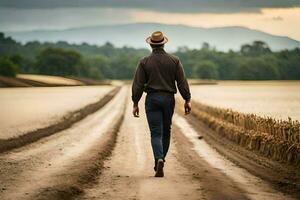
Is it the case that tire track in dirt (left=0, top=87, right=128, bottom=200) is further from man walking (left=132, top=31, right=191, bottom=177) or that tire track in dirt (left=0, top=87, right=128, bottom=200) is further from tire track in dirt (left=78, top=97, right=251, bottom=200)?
man walking (left=132, top=31, right=191, bottom=177)

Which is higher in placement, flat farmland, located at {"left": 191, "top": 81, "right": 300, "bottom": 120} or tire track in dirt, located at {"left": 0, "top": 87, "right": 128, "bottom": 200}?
tire track in dirt, located at {"left": 0, "top": 87, "right": 128, "bottom": 200}

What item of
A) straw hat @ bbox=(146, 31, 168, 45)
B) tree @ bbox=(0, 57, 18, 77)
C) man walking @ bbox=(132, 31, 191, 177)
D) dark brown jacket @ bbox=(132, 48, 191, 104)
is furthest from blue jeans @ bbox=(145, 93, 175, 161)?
tree @ bbox=(0, 57, 18, 77)

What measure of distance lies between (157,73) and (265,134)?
6167mm

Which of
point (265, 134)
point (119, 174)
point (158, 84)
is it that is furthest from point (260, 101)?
point (119, 174)

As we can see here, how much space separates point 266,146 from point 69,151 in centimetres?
512

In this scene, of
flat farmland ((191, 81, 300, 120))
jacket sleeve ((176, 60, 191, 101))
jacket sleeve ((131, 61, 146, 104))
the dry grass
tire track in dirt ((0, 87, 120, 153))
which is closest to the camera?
jacket sleeve ((131, 61, 146, 104))

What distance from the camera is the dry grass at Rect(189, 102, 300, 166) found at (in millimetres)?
14312

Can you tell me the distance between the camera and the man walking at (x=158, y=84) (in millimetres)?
11609

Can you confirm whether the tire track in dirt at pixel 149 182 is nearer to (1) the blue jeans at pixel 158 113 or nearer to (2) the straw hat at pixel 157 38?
(1) the blue jeans at pixel 158 113

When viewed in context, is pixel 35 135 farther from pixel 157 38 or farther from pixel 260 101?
pixel 260 101

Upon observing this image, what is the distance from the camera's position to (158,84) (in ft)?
38.3

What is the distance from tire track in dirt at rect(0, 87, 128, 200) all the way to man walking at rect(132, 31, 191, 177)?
1497 millimetres

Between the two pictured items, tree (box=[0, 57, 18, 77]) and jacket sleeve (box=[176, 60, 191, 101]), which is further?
tree (box=[0, 57, 18, 77])

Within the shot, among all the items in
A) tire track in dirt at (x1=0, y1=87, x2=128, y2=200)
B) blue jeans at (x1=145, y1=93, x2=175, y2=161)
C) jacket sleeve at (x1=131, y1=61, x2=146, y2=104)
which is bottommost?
tire track in dirt at (x1=0, y1=87, x2=128, y2=200)
